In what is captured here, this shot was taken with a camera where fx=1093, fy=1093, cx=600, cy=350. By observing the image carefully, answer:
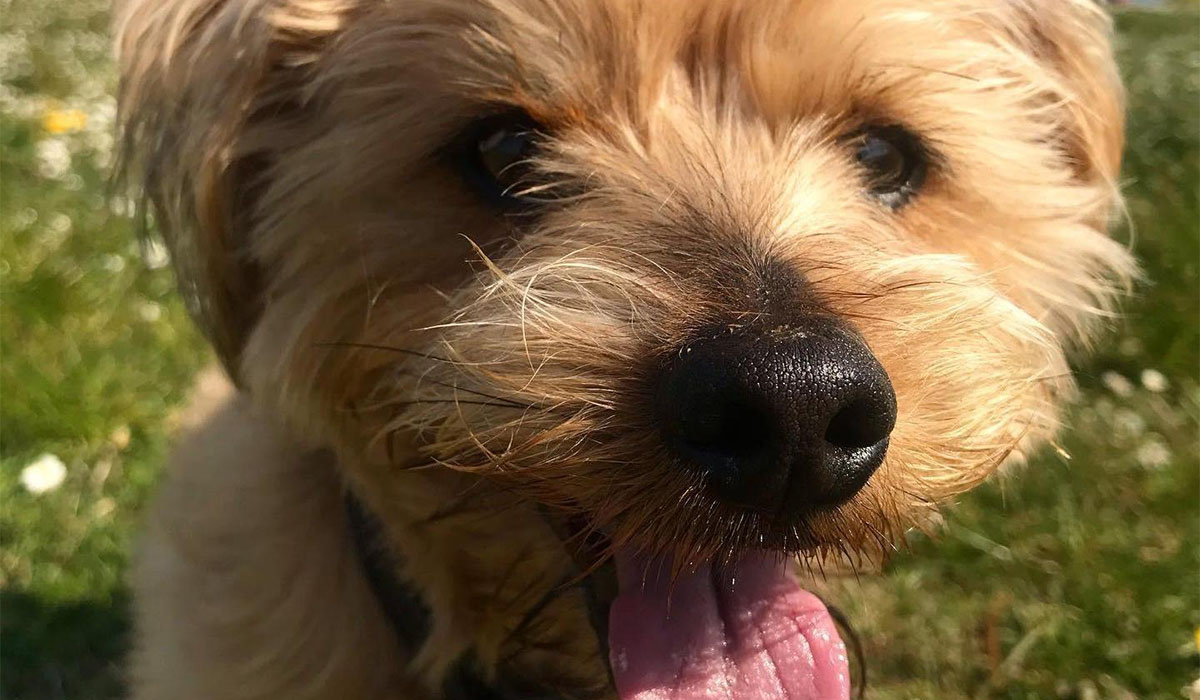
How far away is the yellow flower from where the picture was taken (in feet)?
19.7

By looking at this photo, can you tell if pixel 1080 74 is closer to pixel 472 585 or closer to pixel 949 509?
pixel 949 509

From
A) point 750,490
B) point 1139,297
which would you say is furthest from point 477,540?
point 1139,297

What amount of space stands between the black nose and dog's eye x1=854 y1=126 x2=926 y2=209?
2.31ft

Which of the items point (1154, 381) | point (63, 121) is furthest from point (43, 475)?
point (1154, 381)

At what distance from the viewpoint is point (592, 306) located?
1703 mm

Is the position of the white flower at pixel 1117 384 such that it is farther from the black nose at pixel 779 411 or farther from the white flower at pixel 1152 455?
the black nose at pixel 779 411

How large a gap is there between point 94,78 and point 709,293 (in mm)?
6927

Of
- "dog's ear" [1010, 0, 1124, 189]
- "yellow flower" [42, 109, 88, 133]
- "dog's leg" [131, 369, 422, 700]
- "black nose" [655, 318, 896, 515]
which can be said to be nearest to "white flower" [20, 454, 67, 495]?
"dog's leg" [131, 369, 422, 700]

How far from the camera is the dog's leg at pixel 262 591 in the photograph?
7.38 feet

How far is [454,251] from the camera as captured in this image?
194 centimetres

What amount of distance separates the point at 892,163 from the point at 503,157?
793mm

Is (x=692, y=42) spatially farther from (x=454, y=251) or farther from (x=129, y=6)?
(x=129, y=6)

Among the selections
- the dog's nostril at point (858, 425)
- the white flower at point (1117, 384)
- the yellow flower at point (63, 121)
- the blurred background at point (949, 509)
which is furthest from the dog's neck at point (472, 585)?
the yellow flower at point (63, 121)

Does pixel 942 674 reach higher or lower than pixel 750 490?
lower
